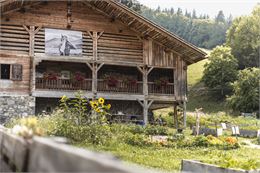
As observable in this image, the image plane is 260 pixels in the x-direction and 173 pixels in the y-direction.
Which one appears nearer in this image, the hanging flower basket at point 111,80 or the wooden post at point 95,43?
the wooden post at point 95,43

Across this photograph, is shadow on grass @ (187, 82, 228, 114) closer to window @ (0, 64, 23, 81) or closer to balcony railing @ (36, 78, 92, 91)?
balcony railing @ (36, 78, 92, 91)

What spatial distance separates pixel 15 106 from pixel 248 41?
53006 mm

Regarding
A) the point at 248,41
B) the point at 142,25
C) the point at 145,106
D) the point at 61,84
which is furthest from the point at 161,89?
the point at 248,41

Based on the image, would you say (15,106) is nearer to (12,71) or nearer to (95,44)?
(12,71)

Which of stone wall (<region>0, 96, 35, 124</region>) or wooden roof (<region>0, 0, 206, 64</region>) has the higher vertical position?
wooden roof (<region>0, 0, 206, 64</region>)

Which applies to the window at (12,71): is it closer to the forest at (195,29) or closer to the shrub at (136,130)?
the shrub at (136,130)

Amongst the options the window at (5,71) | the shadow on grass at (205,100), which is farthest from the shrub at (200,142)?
the shadow on grass at (205,100)

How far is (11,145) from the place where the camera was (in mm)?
5027

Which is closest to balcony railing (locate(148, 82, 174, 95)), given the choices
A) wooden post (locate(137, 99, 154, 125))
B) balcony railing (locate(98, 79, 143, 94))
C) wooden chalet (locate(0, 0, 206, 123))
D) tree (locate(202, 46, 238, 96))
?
wooden chalet (locate(0, 0, 206, 123))

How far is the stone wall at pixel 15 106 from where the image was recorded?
840 inches

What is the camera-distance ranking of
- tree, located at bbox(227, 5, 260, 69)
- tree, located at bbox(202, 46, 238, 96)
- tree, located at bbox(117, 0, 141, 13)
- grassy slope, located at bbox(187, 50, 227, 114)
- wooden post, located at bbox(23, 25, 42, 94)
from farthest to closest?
tree, located at bbox(227, 5, 260, 69), tree, located at bbox(202, 46, 238, 96), grassy slope, located at bbox(187, 50, 227, 114), tree, located at bbox(117, 0, 141, 13), wooden post, located at bbox(23, 25, 42, 94)

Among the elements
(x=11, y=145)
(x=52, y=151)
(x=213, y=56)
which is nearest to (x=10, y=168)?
(x=11, y=145)

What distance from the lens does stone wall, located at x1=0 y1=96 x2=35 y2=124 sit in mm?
21344

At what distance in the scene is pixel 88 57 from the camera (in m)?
23.7
